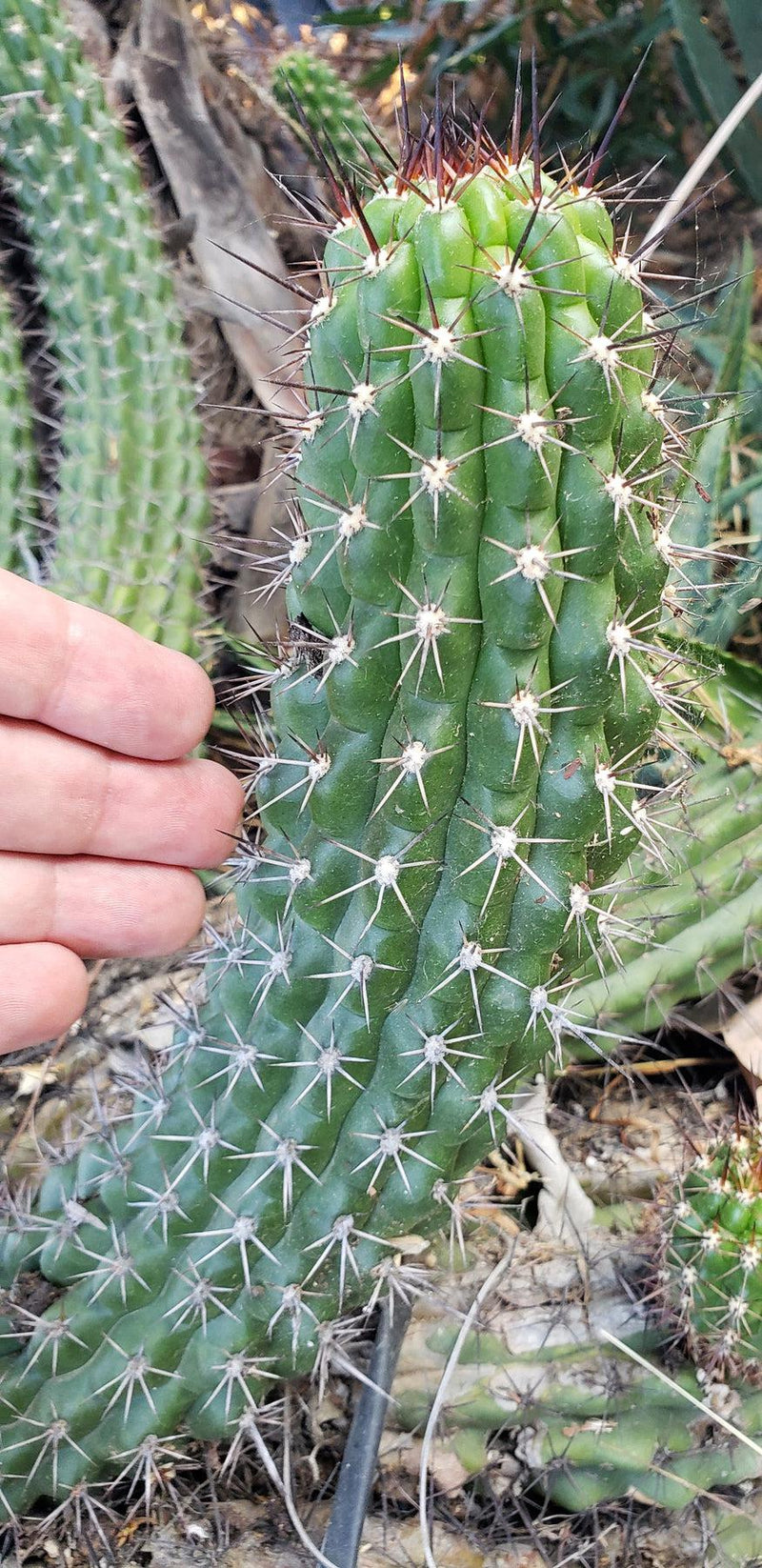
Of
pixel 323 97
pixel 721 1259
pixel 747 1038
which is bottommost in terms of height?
pixel 747 1038

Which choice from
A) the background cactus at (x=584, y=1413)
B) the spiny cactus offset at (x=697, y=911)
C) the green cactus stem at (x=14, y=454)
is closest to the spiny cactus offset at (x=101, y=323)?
the green cactus stem at (x=14, y=454)

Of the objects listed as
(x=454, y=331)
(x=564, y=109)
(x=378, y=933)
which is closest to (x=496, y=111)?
(x=564, y=109)

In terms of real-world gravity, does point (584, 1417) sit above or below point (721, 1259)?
below

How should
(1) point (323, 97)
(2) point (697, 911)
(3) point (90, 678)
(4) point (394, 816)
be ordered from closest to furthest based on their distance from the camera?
1. (4) point (394, 816)
2. (3) point (90, 678)
3. (2) point (697, 911)
4. (1) point (323, 97)

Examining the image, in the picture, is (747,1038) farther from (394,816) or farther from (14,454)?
(14,454)

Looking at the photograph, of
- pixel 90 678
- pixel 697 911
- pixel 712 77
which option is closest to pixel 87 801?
pixel 90 678

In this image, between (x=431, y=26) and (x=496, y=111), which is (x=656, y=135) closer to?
(x=496, y=111)
